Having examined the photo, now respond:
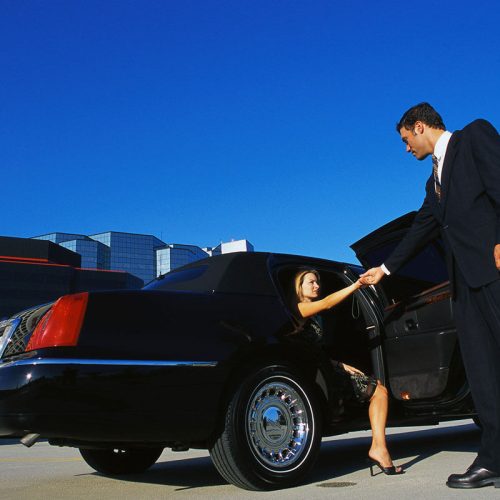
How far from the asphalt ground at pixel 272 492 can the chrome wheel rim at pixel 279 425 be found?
197 millimetres

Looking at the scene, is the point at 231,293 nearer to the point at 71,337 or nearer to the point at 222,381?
the point at 222,381

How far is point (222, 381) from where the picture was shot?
3736mm

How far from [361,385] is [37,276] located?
96750 mm

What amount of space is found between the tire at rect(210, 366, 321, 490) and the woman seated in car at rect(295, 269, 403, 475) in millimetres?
380

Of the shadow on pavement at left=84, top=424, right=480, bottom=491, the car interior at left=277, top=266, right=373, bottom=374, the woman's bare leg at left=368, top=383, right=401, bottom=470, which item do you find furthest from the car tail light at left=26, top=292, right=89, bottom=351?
the car interior at left=277, top=266, right=373, bottom=374

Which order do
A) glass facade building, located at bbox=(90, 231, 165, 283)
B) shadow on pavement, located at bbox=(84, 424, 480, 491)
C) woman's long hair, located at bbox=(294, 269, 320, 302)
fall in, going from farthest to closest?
glass facade building, located at bbox=(90, 231, 165, 283) → woman's long hair, located at bbox=(294, 269, 320, 302) → shadow on pavement, located at bbox=(84, 424, 480, 491)

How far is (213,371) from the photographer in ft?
12.2

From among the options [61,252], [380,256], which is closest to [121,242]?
[61,252]

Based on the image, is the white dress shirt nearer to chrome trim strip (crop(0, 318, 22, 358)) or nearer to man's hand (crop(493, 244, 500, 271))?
man's hand (crop(493, 244, 500, 271))

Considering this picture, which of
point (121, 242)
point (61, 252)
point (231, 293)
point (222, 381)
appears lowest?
point (222, 381)

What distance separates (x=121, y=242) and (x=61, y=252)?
8300 cm

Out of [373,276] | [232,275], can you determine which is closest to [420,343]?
[373,276]

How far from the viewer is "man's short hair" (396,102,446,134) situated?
384cm

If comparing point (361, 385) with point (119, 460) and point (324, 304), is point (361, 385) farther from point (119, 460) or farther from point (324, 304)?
point (119, 460)
